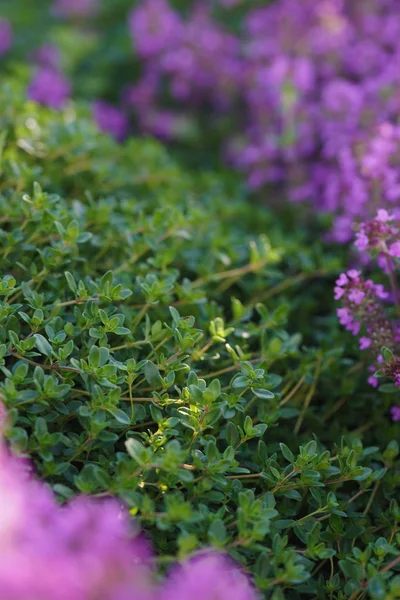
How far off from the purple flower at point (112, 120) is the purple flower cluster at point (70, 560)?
230cm

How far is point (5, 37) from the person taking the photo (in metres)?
3.32

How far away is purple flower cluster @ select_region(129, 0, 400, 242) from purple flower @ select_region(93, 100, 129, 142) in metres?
0.09

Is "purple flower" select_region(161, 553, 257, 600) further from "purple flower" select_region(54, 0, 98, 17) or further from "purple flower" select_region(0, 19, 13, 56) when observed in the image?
"purple flower" select_region(54, 0, 98, 17)

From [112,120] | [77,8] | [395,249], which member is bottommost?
[112,120]

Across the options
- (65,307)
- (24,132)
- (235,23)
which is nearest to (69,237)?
(65,307)

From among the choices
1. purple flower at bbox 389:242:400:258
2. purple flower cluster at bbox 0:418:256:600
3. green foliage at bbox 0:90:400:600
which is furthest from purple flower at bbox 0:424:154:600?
purple flower at bbox 389:242:400:258

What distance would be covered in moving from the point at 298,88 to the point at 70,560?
2.10m

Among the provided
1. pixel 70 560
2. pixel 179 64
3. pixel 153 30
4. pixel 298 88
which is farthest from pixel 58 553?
pixel 153 30

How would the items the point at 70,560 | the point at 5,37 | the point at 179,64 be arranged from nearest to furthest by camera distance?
1. the point at 70,560
2. the point at 179,64
3. the point at 5,37

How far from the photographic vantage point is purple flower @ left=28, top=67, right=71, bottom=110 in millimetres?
2818

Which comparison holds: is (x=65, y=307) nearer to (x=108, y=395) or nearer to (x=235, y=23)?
(x=108, y=395)

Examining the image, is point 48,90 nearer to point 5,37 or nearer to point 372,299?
point 5,37

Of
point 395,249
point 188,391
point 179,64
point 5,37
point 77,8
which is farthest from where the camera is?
point 77,8

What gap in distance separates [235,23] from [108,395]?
101 inches
